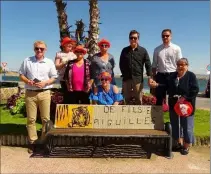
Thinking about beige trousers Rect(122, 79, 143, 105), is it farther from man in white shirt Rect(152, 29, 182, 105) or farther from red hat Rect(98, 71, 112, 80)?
red hat Rect(98, 71, 112, 80)

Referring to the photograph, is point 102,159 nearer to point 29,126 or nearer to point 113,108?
point 113,108

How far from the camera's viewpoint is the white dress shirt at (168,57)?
6.36 meters

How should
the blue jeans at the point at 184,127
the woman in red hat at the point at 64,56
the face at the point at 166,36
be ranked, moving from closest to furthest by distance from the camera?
the blue jeans at the point at 184,127 < the face at the point at 166,36 < the woman in red hat at the point at 64,56

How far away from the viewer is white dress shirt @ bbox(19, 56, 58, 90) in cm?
580

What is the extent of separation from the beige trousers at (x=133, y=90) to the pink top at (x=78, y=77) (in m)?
1.11

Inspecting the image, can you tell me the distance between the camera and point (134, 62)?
21.3ft

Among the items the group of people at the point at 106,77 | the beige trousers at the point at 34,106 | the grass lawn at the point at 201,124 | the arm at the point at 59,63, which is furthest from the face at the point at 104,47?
the grass lawn at the point at 201,124

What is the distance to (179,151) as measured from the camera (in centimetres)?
605

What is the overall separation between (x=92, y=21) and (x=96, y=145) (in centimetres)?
504

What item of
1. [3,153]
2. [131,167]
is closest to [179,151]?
[131,167]

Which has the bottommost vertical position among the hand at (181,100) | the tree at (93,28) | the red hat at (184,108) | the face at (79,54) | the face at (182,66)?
the red hat at (184,108)

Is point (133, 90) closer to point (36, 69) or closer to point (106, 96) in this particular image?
point (106, 96)

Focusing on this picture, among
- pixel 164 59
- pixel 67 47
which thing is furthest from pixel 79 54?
pixel 164 59

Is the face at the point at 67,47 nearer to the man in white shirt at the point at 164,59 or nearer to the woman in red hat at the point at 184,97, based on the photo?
the man in white shirt at the point at 164,59
